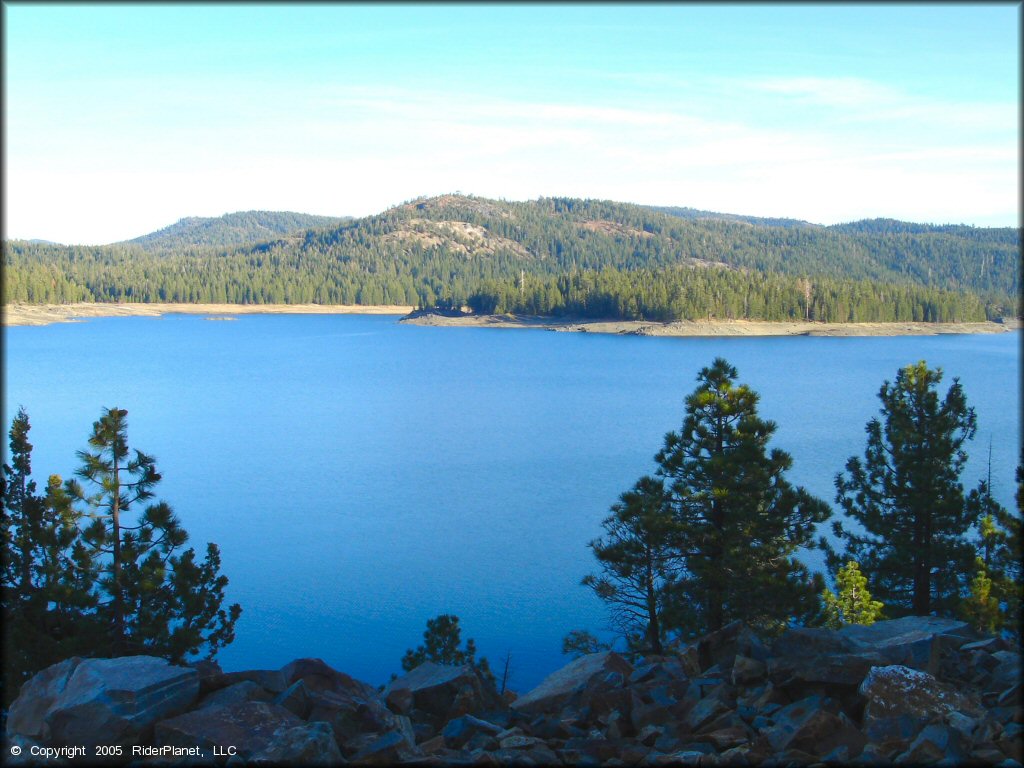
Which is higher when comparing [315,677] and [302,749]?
[302,749]

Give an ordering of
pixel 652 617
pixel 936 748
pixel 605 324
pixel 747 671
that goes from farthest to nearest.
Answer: pixel 605 324, pixel 652 617, pixel 747 671, pixel 936 748

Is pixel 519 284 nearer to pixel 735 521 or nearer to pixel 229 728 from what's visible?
pixel 735 521

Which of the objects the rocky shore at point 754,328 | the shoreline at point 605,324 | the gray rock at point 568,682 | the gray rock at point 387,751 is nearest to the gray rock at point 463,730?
the gray rock at point 387,751

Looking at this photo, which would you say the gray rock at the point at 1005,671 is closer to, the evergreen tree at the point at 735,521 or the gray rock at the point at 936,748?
the gray rock at the point at 936,748

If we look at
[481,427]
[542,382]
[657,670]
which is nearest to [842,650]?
[657,670]

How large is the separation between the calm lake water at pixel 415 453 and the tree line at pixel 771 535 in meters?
3.53

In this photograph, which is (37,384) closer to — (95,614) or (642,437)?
(642,437)

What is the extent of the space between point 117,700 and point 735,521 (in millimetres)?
8429

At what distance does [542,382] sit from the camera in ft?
180

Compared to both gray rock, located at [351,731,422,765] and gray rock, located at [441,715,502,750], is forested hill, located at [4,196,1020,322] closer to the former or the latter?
gray rock, located at [441,715,502,750]

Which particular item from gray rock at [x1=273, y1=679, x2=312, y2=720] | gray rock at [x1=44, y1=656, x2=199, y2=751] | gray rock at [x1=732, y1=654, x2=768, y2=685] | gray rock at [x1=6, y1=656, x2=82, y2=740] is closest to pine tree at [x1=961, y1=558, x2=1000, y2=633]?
gray rock at [x1=732, y1=654, x2=768, y2=685]

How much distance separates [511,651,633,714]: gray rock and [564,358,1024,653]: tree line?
10.1 feet

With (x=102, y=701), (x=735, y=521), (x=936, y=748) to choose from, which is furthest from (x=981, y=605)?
(x=102, y=701)

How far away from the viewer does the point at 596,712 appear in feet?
27.2
